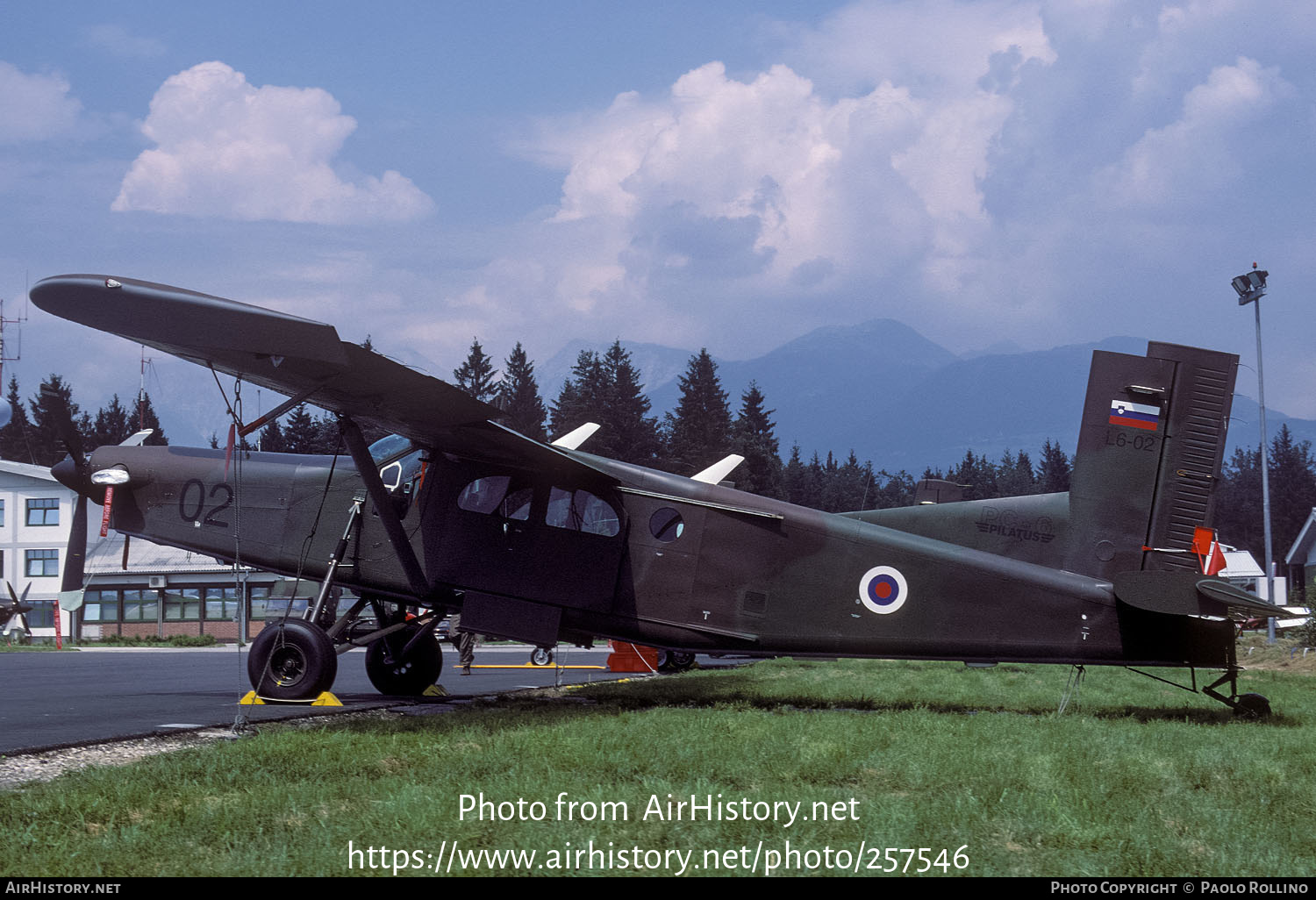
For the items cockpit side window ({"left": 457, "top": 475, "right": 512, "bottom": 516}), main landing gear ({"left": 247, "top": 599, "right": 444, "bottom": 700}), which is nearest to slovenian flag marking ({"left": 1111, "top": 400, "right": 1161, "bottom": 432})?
cockpit side window ({"left": 457, "top": 475, "right": 512, "bottom": 516})

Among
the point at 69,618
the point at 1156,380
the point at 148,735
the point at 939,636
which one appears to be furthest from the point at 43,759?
the point at 69,618

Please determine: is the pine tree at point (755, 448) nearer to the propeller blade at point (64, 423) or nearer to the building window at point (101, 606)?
the building window at point (101, 606)

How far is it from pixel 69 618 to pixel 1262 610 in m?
57.3

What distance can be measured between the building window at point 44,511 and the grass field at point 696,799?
184 ft

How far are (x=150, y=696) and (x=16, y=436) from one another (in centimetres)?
10376

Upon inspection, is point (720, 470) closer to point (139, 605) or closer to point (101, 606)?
point (139, 605)

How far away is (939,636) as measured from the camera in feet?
37.6

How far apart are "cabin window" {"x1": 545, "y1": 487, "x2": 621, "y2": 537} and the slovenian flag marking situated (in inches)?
216

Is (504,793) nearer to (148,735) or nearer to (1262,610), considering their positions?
(148,735)

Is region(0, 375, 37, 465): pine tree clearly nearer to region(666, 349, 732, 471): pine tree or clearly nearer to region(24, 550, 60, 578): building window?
region(24, 550, 60, 578): building window

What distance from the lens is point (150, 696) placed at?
587 inches

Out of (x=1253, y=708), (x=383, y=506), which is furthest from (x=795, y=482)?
(x=383, y=506)

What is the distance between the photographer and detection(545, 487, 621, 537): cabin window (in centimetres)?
1191

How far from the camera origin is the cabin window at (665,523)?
1189cm
